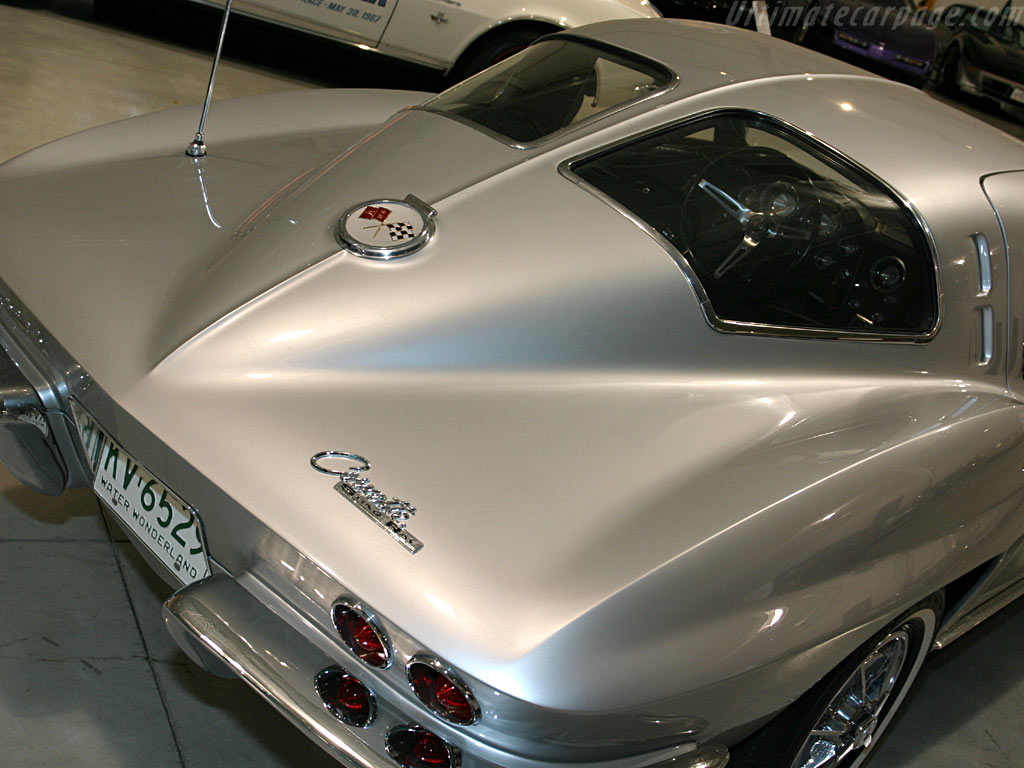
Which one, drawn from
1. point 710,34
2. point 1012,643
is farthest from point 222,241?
point 1012,643

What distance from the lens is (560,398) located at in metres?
1.88

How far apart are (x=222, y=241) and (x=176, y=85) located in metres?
3.68

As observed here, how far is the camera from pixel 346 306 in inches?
75.0

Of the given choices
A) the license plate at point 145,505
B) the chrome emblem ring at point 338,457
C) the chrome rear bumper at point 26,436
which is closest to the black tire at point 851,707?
the chrome emblem ring at point 338,457

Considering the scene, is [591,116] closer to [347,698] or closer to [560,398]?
[560,398]

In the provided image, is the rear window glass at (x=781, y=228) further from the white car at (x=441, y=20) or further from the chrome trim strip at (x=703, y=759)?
the white car at (x=441, y=20)

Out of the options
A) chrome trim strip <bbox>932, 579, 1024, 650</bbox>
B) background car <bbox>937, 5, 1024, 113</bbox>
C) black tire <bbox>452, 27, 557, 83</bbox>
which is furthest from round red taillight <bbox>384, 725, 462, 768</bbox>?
background car <bbox>937, 5, 1024, 113</bbox>

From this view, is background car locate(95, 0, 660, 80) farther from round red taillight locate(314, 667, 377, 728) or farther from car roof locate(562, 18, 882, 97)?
round red taillight locate(314, 667, 377, 728)

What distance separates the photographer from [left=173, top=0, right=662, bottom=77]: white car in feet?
18.3

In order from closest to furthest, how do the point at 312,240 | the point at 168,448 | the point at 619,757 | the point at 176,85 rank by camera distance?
the point at 619,757 → the point at 168,448 → the point at 312,240 → the point at 176,85

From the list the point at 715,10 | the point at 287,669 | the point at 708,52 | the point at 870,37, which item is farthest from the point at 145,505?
→ the point at 870,37

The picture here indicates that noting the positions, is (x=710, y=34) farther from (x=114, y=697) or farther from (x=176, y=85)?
(x=176, y=85)

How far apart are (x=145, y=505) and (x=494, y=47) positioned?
4428 millimetres

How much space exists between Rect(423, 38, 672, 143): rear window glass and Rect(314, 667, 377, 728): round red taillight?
4.19 ft
